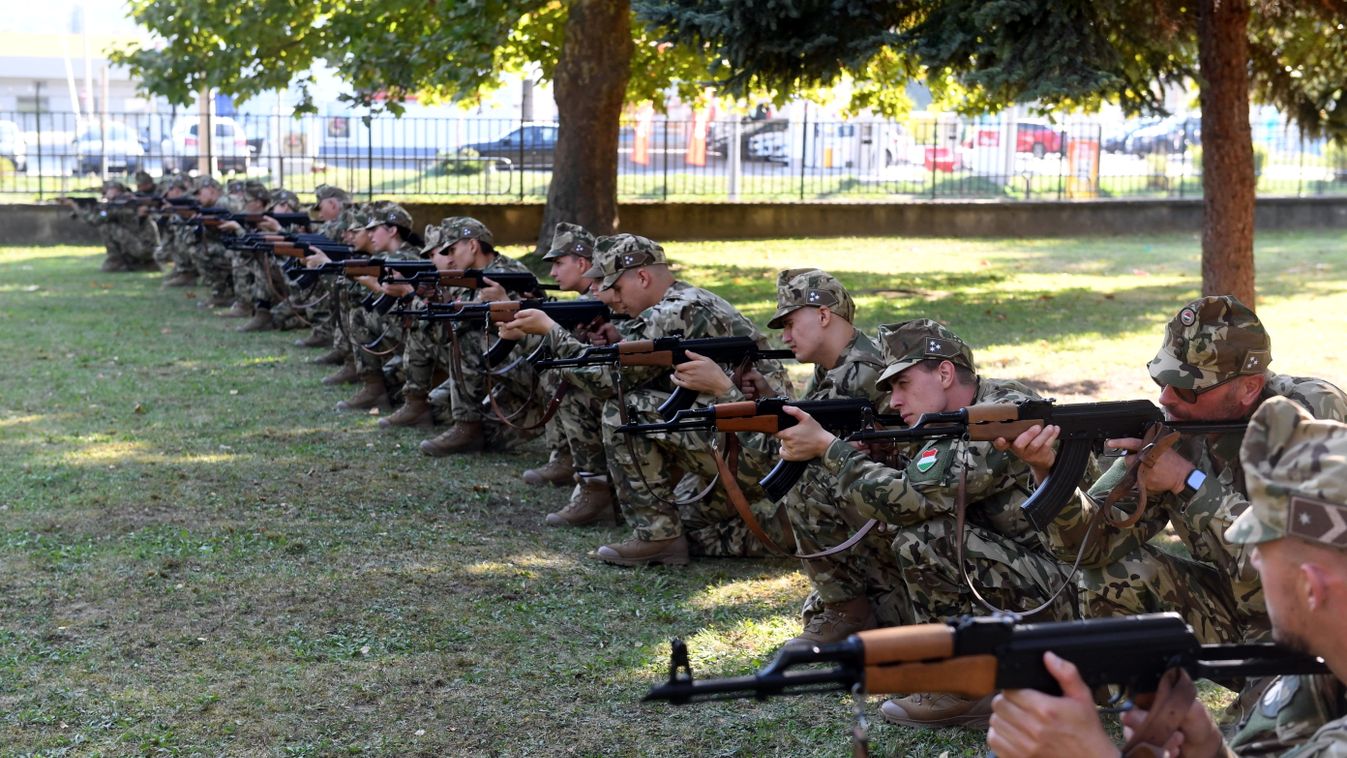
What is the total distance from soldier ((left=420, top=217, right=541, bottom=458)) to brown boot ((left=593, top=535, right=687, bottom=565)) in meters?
2.32

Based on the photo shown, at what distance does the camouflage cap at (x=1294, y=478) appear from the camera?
2.43m

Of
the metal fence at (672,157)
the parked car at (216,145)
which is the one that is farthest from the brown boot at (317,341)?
the parked car at (216,145)

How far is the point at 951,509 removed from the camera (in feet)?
17.1

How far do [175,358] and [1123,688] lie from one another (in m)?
12.6

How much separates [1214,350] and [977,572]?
1085 mm

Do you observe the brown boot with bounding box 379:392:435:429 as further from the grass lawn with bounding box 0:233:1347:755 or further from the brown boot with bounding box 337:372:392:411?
the brown boot with bounding box 337:372:392:411

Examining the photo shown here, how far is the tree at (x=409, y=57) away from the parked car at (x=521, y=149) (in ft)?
19.9

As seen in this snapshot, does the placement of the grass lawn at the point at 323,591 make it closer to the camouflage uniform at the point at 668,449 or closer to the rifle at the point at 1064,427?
the camouflage uniform at the point at 668,449

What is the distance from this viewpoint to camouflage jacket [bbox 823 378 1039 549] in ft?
16.9

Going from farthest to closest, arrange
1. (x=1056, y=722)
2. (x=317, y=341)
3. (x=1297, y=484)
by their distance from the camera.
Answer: (x=317, y=341)
(x=1056, y=722)
(x=1297, y=484)

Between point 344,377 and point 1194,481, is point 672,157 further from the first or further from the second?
point 1194,481

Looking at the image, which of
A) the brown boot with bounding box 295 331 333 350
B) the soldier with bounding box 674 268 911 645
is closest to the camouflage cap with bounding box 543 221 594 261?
the soldier with bounding box 674 268 911 645

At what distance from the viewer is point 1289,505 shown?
8.11 feet

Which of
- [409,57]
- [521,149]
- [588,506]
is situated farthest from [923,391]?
[521,149]
